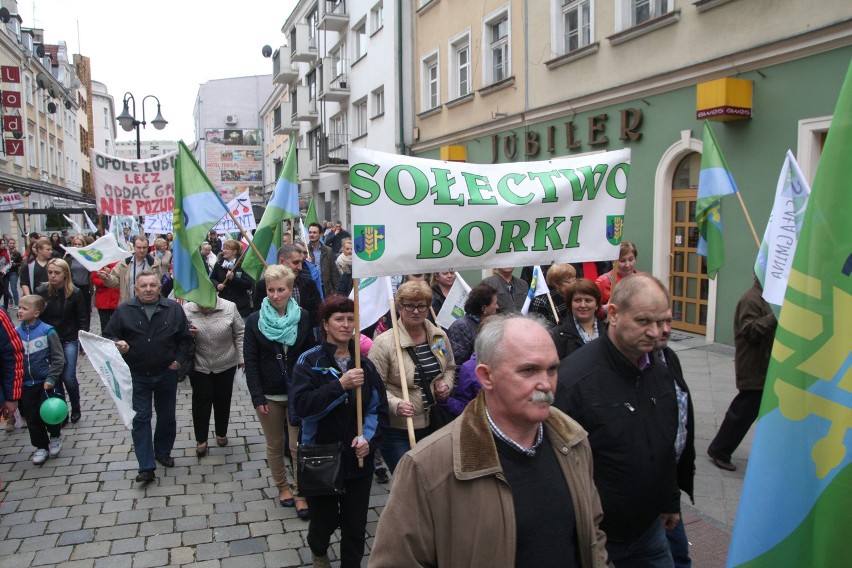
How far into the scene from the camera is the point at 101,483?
5.66 meters

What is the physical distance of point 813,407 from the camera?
1.82 meters

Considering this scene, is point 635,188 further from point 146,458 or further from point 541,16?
point 146,458

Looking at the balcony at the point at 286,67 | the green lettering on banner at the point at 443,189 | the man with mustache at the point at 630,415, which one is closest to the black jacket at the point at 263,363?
the green lettering on banner at the point at 443,189

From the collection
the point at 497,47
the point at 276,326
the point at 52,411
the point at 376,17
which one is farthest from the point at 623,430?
the point at 376,17

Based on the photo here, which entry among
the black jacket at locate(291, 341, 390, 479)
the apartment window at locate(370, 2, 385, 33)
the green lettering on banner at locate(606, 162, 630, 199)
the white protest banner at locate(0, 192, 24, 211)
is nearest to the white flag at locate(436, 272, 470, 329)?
the green lettering on banner at locate(606, 162, 630, 199)

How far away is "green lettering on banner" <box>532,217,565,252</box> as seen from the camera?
14.2 feet

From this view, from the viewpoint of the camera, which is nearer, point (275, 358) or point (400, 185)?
point (400, 185)

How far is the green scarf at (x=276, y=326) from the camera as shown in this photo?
16.9ft

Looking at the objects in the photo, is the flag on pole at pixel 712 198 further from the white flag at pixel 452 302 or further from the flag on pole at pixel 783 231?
the white flag at pixel 452 302

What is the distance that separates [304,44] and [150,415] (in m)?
33.8

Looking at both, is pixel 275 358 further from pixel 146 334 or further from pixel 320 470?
pixel 320 470

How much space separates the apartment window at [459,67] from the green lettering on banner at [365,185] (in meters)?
15.4

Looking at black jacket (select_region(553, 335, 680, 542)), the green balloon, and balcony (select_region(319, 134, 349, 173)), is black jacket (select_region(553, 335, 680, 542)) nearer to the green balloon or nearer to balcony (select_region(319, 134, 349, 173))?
the green balloon

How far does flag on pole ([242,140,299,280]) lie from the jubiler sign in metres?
4.20
